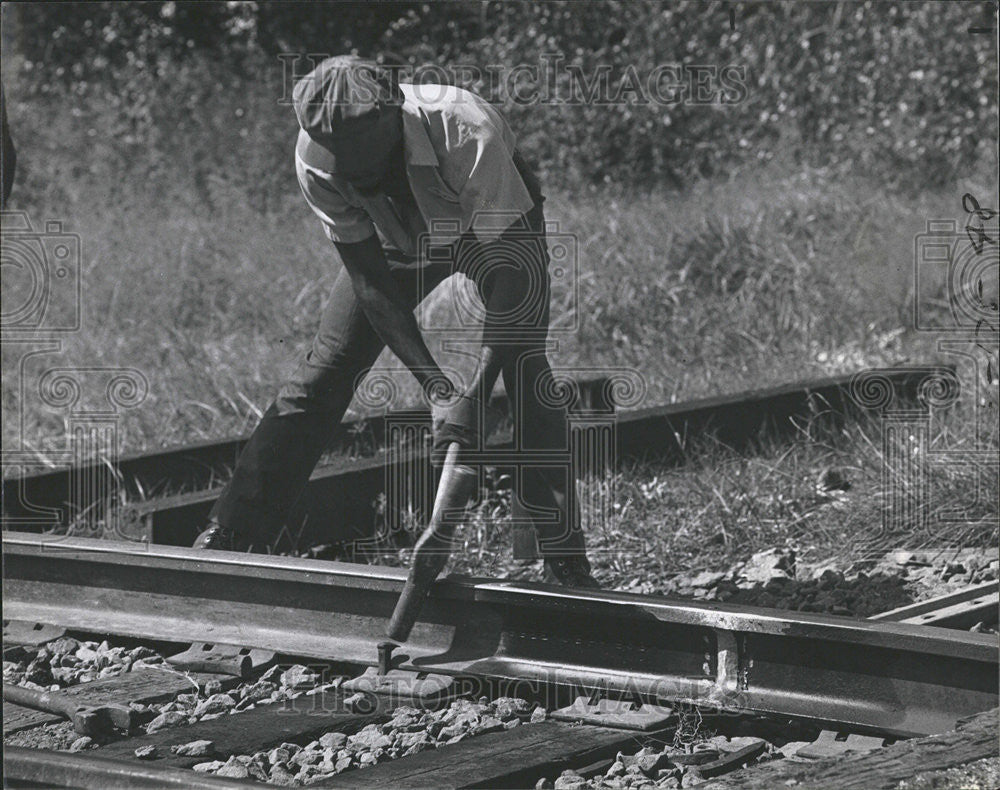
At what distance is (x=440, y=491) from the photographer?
3.89m

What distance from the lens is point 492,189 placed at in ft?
13.1

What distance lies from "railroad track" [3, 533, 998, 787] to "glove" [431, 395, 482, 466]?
0.46 meters

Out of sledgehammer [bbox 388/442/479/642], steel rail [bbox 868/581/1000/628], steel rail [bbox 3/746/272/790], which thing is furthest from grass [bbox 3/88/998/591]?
steel rail [bbox 3/746/272/790]

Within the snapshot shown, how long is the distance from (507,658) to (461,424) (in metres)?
0.68

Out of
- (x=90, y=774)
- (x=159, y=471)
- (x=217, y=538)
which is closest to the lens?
(x=90, y=774)

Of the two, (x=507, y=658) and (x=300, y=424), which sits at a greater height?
(x=300, y=424)

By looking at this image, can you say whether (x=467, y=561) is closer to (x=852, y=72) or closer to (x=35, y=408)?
(x=35, y=408)

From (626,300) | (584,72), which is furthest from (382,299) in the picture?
(584,72)

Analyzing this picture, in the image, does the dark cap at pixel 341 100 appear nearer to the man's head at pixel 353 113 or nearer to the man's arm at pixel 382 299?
the man's head at pixel 353 113

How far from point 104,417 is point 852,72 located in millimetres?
7153

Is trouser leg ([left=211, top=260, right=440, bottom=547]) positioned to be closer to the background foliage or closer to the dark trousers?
the dark trousers

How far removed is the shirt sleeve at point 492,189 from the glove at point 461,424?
1.62 feet

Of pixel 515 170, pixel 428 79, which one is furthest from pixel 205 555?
→ pixel 428 79

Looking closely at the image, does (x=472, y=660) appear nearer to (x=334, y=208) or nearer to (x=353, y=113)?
(x=334, y=208)
